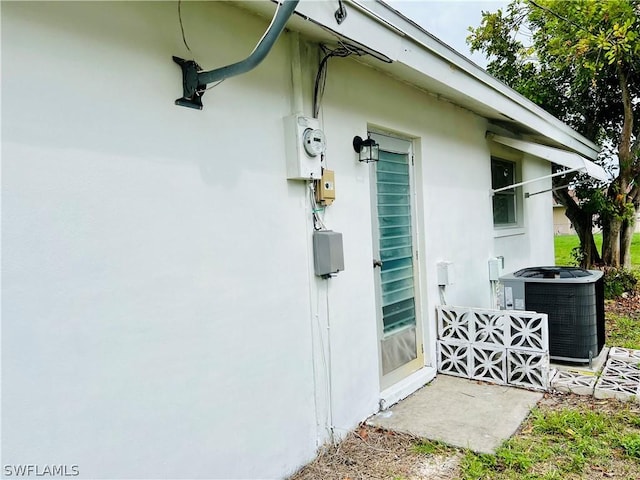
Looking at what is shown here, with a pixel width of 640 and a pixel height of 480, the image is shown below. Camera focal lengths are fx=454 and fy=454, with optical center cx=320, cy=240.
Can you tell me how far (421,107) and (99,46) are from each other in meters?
3.45

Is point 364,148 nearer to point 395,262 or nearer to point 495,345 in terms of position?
point 395,262

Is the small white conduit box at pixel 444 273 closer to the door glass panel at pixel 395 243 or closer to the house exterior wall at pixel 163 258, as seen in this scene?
the door glass panel at pixel 395 243

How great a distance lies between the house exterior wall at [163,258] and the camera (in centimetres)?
185

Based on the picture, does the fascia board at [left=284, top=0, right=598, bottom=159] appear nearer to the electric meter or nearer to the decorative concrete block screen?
the electric meter

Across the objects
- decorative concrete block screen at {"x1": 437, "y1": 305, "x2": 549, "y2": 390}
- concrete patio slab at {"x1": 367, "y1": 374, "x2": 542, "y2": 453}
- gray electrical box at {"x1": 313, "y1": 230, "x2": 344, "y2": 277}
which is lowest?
concrete patio slab at {"x1": 367, "y1": 374, "x2": 542, "y2": 453}

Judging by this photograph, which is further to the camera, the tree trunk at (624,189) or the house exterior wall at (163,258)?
the tree trunk at (624,189)

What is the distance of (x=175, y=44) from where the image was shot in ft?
7.95

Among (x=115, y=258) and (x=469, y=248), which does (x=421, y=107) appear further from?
(x=115, y=258)

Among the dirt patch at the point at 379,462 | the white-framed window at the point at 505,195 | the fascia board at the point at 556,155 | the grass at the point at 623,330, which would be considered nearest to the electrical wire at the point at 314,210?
the dirt patch at the point at 379,462

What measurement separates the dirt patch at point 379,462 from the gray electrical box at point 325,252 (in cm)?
128

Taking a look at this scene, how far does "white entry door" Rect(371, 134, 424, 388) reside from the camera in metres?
4.21

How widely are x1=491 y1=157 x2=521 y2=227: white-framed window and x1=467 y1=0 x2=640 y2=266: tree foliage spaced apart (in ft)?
8.12

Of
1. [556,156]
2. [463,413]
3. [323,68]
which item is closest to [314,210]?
[323,68]

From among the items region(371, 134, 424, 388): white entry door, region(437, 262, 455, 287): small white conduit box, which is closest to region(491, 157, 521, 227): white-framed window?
region(437, 262, 455, 287): small white conduit box
